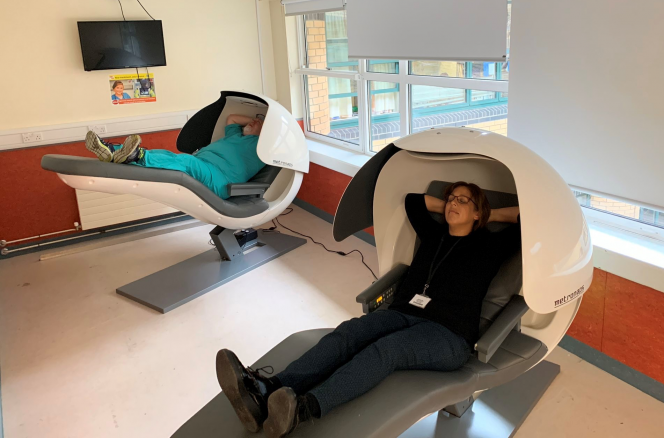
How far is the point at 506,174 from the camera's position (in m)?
2.07

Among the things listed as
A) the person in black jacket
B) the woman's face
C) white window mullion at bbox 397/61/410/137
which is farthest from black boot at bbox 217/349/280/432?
white window mullion at bbox 397/61/410/137

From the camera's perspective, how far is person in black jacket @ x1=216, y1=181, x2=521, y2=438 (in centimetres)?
155

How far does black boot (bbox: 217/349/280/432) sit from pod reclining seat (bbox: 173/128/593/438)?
0.22 ft

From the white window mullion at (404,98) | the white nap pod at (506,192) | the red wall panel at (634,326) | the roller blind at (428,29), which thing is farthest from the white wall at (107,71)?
the red wall panel at (634,326)

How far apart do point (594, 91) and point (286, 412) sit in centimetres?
172

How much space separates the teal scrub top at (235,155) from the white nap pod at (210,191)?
4.5 inches

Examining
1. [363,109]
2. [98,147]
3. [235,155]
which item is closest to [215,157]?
[235,155]

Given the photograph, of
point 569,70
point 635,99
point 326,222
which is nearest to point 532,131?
point 569,70

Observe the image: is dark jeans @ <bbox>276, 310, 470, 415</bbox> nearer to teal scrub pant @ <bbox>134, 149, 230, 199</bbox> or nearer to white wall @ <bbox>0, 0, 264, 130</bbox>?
teal scrub pant @ <bbox>134, 149, 230, 199</bbox>

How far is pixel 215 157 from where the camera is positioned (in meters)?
3.35

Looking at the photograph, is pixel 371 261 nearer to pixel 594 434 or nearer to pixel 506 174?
pixel 506 174

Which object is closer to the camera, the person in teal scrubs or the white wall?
the person in teal scrubs

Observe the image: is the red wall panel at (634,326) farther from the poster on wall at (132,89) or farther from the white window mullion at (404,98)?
the poster on wall at (132,89)

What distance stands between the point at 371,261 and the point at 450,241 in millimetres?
1471
